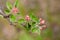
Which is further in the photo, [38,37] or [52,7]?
[52,7]

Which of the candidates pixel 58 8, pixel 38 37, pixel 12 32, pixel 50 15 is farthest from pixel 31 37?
pixel 58 8

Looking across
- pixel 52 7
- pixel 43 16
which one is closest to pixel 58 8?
pixel 52 7

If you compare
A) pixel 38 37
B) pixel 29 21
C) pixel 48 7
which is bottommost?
pixel 29 21

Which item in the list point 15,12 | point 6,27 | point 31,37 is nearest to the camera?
point 15,12

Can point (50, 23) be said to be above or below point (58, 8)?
below

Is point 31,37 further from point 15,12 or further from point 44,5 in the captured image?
point 15,12

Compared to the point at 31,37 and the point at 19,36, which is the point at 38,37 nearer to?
the point at 31,37

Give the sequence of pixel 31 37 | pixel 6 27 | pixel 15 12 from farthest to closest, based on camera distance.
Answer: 1. pixel 6 27
2. pixel 31 37
3. pixel 15 12
